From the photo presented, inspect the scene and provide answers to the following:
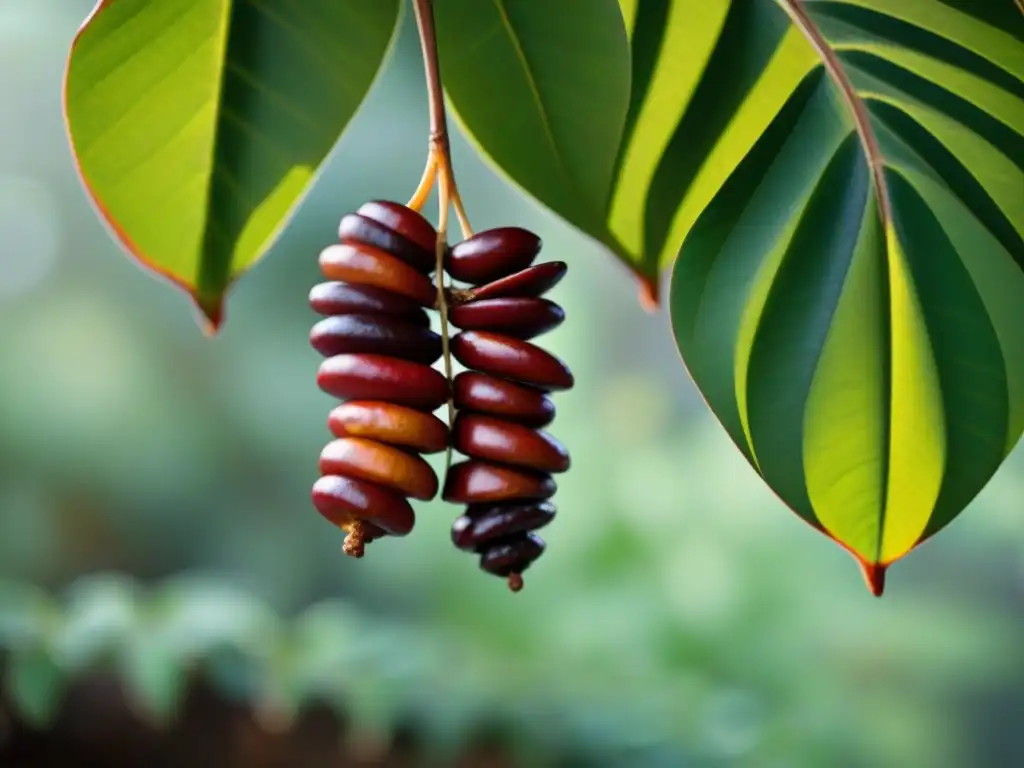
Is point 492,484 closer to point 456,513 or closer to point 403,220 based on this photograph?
point 403,220

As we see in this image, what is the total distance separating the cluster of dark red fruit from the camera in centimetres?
28

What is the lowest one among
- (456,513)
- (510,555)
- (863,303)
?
(510,555)

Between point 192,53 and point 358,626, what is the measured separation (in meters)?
1.20

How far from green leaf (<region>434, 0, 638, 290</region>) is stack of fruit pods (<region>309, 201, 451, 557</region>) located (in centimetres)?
8

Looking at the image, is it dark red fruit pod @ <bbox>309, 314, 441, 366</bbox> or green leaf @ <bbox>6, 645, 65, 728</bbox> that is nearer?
dark red fruit pod @ <bbox>309, 314, 441, 366</bbox>

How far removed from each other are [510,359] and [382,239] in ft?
0.18

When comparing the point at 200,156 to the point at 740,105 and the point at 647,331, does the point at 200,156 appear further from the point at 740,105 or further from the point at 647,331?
the point at 647,331

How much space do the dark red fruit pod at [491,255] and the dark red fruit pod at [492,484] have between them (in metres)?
0.06

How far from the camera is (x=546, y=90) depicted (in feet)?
1.16

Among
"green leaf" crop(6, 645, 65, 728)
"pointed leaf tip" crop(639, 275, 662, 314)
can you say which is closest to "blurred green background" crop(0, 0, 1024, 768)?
"green leaf" crop(6, 645, 65, 728)

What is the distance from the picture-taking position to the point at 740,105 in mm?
356

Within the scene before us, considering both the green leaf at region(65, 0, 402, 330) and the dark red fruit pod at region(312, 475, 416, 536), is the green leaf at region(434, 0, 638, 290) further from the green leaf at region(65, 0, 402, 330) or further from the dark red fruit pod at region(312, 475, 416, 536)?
the dark red fruit pod at region(312, 475, 416, 536)

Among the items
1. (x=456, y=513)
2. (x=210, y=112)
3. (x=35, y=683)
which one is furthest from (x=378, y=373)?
(x=456, y=513)

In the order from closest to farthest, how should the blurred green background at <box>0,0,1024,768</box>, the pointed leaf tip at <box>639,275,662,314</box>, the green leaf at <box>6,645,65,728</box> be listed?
the pointed leaf tip at <box>639,275,662,314</box>
the green leaf at <box>6,645,65,728</box>
the blurred green background at <box>0,0,1024,768</box>
